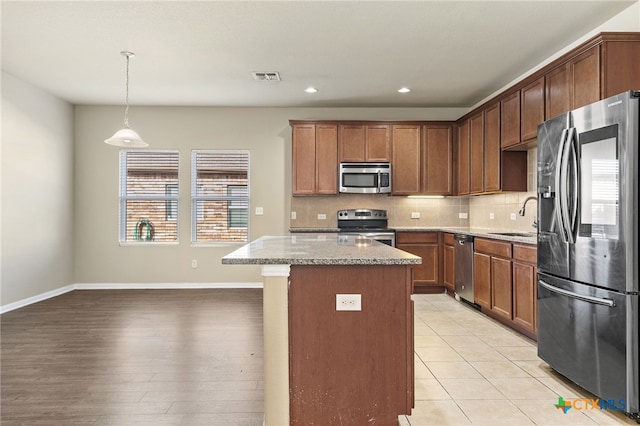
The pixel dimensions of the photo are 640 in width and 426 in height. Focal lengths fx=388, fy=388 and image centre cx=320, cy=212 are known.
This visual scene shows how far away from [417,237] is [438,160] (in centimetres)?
119

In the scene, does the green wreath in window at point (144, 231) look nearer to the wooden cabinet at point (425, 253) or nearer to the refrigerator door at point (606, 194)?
the wooden cabinet at point (425, 253)

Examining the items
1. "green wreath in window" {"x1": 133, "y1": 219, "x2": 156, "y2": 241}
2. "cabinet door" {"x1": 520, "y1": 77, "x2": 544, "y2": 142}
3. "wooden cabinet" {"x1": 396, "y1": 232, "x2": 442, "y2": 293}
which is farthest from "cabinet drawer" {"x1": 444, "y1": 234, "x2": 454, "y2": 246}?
"green wreath in window" {"x1": 133, "y1": 219, "x2": 156, "y2": 241}

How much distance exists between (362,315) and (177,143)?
4.85 meters

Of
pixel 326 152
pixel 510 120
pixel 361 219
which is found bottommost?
pixel 361 219

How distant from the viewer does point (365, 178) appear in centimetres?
551

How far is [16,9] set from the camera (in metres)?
3.06

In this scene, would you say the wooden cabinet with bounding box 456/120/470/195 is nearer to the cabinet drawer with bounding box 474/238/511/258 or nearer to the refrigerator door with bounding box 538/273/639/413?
the cabinet drawer with bounding box 474/238/511/258

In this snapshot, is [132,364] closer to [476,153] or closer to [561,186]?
[561,186]

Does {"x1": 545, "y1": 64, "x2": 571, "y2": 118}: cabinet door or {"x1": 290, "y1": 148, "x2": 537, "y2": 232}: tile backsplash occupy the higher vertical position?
{"x1": 545, "y1": 64, "x2": 571, "y2": 118}: cabinet door

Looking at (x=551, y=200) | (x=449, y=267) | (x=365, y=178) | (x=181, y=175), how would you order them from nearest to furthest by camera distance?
(x=551, y=200)
(x=449, y=267)
(x=365, y=178)
(x=181, y=175)

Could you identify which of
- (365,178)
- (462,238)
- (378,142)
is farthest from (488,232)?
(378,142)

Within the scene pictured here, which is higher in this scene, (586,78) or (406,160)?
(586,78)

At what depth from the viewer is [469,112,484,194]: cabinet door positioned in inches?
190

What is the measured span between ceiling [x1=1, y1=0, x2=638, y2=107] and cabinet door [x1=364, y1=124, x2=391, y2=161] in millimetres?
470
